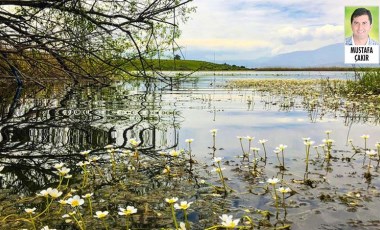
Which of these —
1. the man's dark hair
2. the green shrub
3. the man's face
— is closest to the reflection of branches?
the green shrub

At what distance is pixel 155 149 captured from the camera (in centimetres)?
677

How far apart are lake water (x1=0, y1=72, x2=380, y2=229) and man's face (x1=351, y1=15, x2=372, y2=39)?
23.9 feet

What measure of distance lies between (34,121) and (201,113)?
4640mm

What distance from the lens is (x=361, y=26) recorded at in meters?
19.0

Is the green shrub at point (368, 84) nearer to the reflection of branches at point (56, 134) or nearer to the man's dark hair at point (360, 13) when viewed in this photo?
the man's dark hair at point (360, 13)

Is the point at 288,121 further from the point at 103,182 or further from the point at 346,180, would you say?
the point at 103,182

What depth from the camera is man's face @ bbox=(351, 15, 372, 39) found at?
60.9ft

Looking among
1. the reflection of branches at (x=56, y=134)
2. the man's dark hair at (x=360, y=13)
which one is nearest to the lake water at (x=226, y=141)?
the reflection of branches at (x=56, y=134)

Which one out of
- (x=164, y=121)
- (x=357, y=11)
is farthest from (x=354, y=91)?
(x=164, y=121)

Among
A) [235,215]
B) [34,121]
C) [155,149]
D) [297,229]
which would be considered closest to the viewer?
[297,229]

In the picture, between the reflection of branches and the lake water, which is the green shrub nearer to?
the lake water

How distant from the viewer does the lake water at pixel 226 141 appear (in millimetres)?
4195

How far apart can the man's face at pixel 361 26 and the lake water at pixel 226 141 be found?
7290 millimetres

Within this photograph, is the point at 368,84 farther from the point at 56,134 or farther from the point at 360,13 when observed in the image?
the point at 56,134
